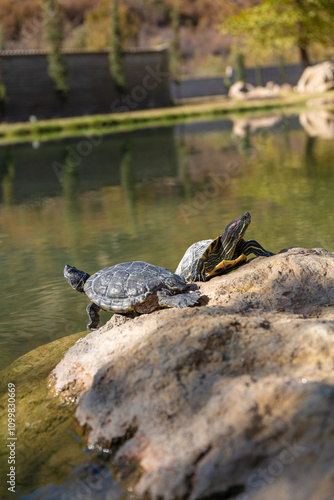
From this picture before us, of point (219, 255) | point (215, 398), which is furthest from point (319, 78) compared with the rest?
point (215, 398)

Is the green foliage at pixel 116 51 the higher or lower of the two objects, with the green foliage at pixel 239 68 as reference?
higher

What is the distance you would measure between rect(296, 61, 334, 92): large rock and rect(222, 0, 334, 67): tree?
1413mm

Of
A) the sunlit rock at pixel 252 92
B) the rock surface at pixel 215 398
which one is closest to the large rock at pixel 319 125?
the sunlit rock at pixel 252 92

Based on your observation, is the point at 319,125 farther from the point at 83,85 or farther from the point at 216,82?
the point at 216,82

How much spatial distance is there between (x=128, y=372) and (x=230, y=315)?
0.58m

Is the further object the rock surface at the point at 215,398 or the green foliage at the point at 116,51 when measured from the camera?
the green foliage at the point at 116,51

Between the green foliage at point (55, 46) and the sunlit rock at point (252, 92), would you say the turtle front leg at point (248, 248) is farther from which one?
the sunlit rock at point (252, 92)

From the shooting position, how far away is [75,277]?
385 cm

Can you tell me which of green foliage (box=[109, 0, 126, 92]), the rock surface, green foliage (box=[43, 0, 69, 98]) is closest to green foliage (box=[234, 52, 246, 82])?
green foliage (box=[109, 0, 126, 92])

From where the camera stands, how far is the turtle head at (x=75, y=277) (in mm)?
3816

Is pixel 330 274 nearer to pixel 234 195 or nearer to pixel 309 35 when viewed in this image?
pixel 234 195

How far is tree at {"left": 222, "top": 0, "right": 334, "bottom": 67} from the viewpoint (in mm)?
28266

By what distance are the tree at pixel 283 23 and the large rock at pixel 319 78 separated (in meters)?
1.41

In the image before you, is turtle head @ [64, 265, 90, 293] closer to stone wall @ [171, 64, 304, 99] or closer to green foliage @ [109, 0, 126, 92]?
green foliage @ [109, 0, 126, 92]
